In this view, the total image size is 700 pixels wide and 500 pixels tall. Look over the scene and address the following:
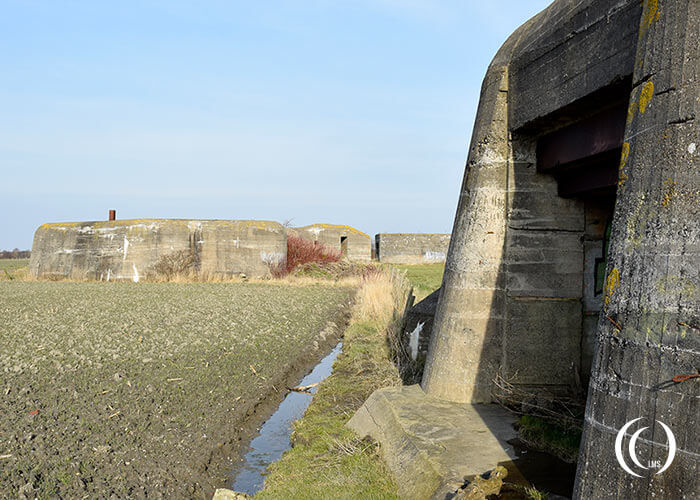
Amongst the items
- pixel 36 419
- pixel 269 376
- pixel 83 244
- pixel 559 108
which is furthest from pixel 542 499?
pixel 83 244

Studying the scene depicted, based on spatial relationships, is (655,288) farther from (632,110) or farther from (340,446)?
(340,446)

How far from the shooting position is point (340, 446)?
4926 mm

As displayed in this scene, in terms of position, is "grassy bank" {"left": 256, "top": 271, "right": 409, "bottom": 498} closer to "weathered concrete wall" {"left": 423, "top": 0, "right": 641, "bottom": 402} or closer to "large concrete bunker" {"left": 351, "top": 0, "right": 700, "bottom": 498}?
"large concrete bunker" {"left": 351, "top": 0, "right": 700, "bottom": 498}

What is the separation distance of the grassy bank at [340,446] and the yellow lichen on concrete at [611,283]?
2.09 metres

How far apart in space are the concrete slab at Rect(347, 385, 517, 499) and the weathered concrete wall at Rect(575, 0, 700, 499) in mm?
1134

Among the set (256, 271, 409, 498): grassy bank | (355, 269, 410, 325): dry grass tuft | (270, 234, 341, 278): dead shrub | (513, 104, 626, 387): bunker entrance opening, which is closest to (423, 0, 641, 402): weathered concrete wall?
(513, 104, 626, 387): bunker entrance opening

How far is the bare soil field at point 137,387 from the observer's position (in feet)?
15.1

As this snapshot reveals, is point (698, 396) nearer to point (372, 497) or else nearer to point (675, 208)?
point (675, 208)

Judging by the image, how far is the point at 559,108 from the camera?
4523 millimetres

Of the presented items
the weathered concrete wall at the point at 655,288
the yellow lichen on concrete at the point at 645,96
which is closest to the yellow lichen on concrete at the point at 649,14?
the weathered concrete wall at the point at 655,288

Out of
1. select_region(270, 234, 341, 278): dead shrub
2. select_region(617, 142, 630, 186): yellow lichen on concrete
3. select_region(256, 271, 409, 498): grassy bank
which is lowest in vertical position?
select_region(256, 271, 409, 498): grassy bank

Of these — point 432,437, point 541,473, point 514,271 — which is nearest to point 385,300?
point 514,271

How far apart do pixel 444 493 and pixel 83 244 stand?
1984cm

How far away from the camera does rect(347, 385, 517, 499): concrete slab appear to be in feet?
12.9
